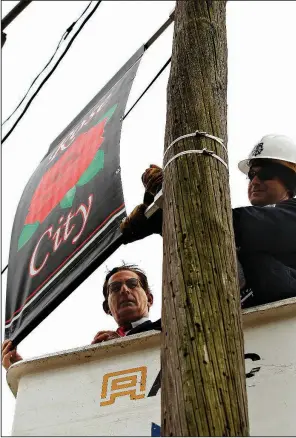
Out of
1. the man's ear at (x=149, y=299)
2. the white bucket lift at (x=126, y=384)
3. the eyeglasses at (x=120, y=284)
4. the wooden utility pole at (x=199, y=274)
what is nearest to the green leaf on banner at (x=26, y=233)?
the eyeglasses at (x=120, y=284)

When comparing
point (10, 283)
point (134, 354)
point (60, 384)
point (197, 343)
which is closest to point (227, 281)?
point (197, 343)

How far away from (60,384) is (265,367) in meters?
1.23

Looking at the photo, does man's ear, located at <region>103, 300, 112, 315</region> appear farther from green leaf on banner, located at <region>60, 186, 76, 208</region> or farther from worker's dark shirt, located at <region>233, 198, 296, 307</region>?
worker's dark shirt, located at <region>233, 198, 296, 307</region>

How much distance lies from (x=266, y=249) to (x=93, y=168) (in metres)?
1.36

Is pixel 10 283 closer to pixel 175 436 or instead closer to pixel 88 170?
pixel 88 170

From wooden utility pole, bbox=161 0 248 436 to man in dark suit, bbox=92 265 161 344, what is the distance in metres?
2.43

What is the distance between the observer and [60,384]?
4137 mm

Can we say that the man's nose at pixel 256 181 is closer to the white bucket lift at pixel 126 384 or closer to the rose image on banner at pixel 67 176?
the rose image on banner at pixel 67 176

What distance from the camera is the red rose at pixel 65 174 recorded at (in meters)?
5.03

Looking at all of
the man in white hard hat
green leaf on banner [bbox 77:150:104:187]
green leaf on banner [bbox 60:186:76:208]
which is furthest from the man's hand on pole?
green leaf on banner [bbox 60:186:76:208]

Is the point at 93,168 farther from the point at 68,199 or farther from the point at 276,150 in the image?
the point at 276,150

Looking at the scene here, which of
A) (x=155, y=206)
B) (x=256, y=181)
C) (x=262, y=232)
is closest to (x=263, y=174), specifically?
(x=256, y=181)

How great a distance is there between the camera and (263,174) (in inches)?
198

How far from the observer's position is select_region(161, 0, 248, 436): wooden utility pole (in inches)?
95.3
